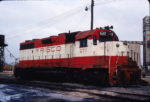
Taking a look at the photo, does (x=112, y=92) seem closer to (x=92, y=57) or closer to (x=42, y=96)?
(x=42, y=96)

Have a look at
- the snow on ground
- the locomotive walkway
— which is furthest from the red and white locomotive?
the snow on ground

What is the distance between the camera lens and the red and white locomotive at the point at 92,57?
43.1 ft

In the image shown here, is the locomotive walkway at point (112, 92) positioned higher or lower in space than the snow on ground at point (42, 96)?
higher

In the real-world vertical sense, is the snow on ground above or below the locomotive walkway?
below

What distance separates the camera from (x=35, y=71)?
61.7ft

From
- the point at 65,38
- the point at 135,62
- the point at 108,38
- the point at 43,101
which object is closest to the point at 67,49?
the point at 65,38

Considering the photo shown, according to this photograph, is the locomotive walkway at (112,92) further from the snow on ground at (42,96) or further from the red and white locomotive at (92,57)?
the red and white locomotive at (92,57)

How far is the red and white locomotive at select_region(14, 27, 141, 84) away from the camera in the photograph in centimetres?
1313

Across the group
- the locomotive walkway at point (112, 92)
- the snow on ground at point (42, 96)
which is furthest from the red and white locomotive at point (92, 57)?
the snow on ground at point (42, 96)

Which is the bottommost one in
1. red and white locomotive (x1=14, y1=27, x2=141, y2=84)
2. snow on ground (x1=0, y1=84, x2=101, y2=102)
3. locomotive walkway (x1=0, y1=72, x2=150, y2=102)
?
snow on ground (x1=0, y1=84, x2=101, y2=102)

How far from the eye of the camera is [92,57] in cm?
1417

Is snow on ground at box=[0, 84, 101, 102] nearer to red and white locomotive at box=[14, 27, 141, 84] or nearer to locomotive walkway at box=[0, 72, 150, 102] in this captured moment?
locomotive walkway at box=[0, 72, 150, 102]

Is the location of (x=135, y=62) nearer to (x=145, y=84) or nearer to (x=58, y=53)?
(x=145, y=84)

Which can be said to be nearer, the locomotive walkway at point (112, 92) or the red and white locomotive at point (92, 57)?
the locomotive walkway at point (112, 92)
